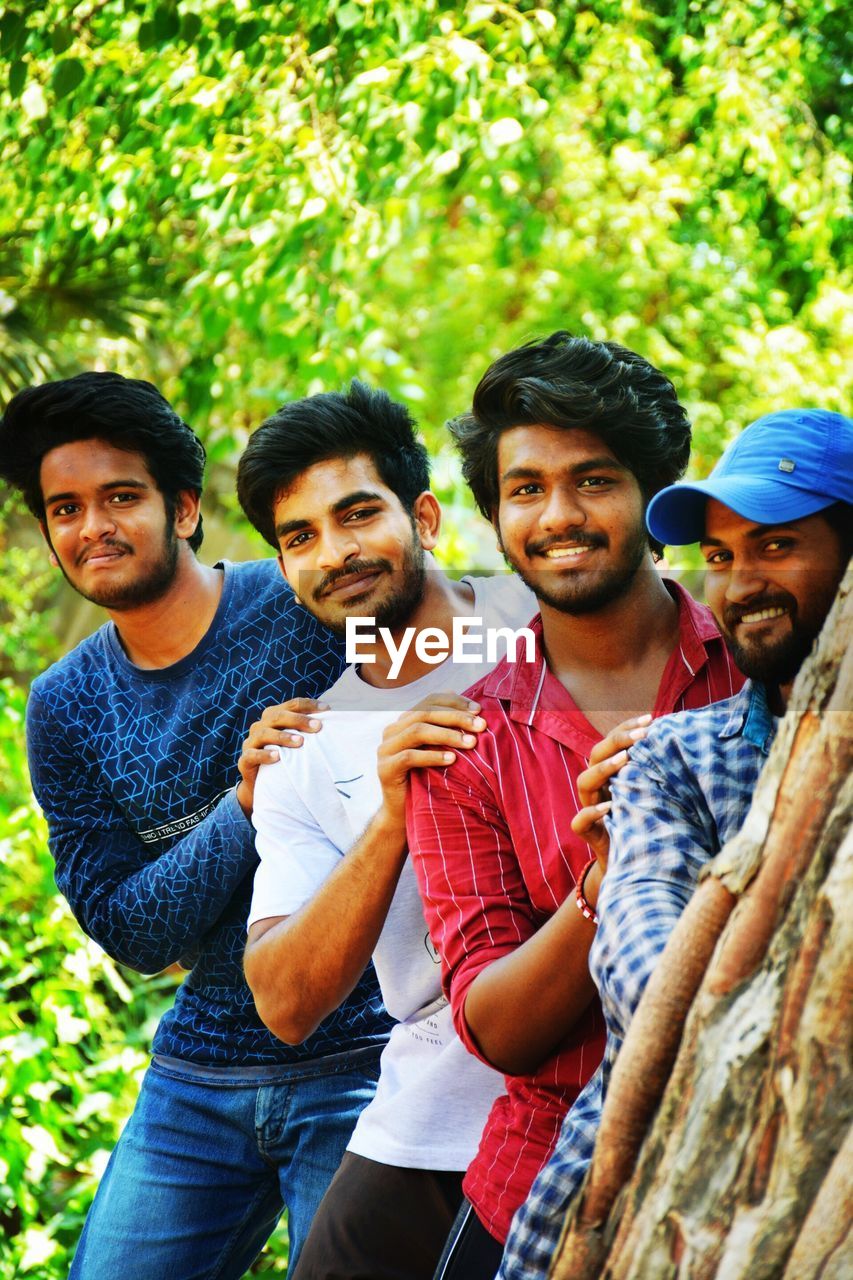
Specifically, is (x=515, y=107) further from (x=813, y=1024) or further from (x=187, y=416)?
(x=813, y=1024)

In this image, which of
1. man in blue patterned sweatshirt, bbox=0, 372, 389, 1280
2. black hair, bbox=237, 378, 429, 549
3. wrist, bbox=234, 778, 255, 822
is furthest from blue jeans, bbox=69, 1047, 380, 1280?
black hair, bbox=237, 378, 429, 549

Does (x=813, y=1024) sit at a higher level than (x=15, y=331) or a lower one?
lower

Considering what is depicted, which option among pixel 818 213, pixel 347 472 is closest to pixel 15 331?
pixel 818 213

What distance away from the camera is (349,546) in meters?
2.37

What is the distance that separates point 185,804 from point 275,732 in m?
0.45

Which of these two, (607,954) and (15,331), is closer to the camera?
(607,954)

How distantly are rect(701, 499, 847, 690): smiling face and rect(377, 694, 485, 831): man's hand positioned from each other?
0.43m

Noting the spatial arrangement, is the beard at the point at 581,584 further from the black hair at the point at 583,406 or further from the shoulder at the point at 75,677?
the shoulder at the point at 75,677

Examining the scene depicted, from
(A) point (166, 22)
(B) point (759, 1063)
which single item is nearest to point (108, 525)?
(B) point (759, 1063)

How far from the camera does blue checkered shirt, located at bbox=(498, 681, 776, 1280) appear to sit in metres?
1.42

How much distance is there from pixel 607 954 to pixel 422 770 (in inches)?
24.0

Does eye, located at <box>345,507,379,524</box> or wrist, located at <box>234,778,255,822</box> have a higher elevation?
eye, located at <box>345,507,379,524</box>

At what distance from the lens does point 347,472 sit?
2463mm

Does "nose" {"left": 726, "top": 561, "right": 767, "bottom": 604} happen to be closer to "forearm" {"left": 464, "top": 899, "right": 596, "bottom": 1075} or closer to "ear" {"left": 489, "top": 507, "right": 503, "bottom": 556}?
"forearm" {"left": 464, "top": 899, "right": 596, "bottom": 1075}
